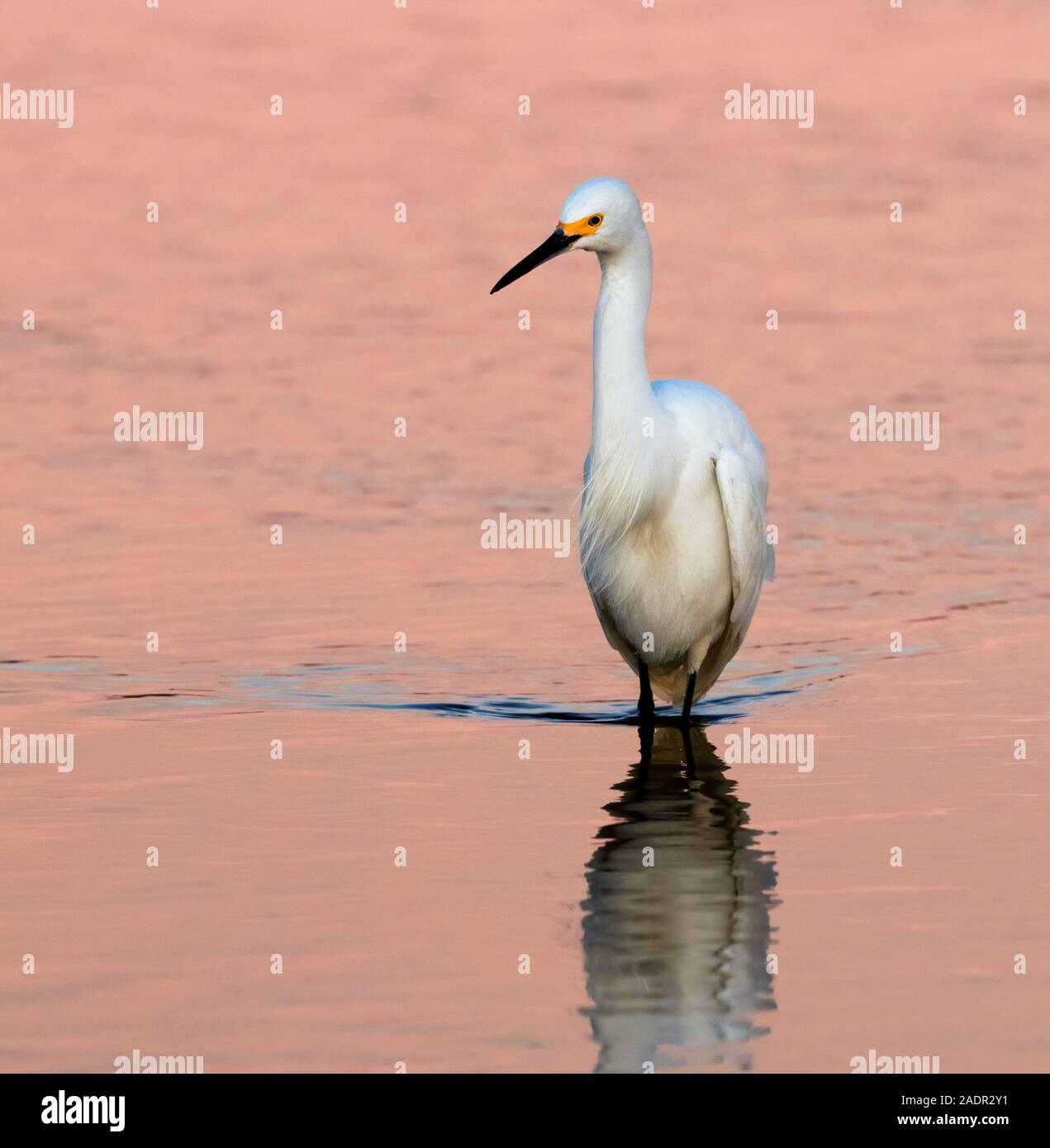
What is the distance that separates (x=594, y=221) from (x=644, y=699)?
8.08 feet

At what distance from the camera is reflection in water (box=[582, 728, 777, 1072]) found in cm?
689

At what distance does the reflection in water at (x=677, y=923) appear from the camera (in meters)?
6.89

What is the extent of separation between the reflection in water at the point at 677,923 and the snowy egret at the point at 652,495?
1.15 meters

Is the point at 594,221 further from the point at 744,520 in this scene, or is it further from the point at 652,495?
the point at 744,520

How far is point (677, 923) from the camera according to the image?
26.1 feet

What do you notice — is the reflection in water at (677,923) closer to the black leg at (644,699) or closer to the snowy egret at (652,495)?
the black leg at (644,699)

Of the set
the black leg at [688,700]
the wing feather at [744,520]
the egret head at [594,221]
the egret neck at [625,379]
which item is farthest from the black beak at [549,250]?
the black leg at [688,700]

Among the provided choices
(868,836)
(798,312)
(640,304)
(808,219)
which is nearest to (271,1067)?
(868,836)

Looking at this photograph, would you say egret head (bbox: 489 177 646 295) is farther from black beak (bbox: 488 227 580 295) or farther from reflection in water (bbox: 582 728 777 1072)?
reflection in water (bbox: 582 728 777 1072)

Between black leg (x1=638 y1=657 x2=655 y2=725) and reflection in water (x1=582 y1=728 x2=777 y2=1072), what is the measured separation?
99 cm

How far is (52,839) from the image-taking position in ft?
29.7

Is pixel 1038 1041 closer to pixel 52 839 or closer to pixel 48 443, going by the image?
pixel 52 839

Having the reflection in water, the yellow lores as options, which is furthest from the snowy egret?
the reflection in water

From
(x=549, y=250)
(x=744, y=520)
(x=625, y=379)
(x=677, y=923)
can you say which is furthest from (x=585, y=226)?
(x=677, y=923)
